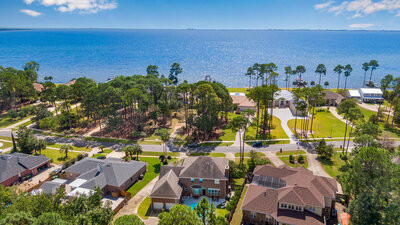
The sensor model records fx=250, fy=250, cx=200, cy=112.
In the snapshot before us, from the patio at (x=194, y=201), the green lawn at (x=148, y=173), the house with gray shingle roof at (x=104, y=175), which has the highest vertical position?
the house with gray shingle roof at (x=104, y=175)

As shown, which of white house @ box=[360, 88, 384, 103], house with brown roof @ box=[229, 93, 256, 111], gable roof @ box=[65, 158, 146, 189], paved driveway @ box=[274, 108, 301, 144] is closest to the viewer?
gable roof @ box=[65, 158, 146, 189]

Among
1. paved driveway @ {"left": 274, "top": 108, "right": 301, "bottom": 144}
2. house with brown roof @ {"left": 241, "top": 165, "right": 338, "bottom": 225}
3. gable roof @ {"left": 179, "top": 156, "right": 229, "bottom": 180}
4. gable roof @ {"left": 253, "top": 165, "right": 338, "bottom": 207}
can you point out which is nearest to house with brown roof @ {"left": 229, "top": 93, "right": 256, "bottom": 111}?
paved driveway @ {"left": 274, "top": 108, "right": 301, "bottom": 144}

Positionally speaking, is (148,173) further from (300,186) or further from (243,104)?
(243,104)

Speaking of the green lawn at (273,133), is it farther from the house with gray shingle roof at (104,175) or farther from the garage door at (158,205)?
the garage door at (158,205)

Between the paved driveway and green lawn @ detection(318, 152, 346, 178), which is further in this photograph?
the paved driveway

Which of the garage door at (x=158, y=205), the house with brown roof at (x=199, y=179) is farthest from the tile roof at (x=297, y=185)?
the garage door at (x=158, y=205)

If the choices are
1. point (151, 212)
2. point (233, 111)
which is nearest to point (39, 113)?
point (151, 212)

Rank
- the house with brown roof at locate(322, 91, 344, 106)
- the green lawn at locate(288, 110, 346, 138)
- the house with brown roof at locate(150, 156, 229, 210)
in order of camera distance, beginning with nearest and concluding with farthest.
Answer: the house with brown roof at locate(150, 156, 229, 210), the green lawn at locate(288, 110, 346, 138), the house with brown roof at locate(322, 91, 344, 106)

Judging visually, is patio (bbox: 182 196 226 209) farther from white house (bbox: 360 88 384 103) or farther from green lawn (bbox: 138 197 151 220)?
white house (bbox: 360 88 384 103)
